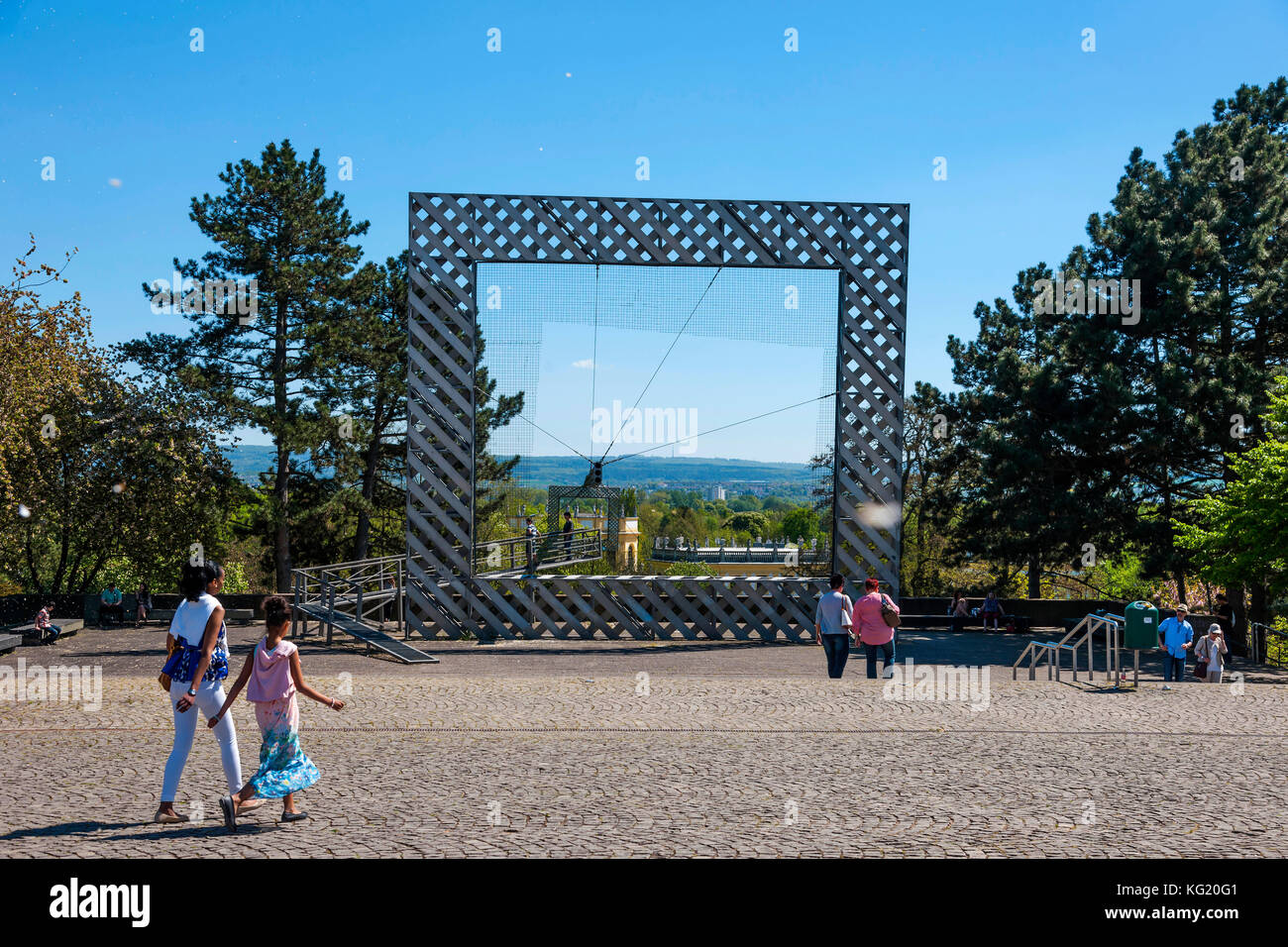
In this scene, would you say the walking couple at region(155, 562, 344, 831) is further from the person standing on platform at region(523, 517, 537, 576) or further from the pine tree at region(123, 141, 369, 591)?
the pine tree at region(123, 141, 369, 591)

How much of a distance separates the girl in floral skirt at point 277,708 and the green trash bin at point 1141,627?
1179 cm

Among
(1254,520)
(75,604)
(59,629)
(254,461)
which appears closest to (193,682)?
(59,629)

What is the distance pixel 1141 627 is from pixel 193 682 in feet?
41.9

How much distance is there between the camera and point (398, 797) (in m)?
7.59

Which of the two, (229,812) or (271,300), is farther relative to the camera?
(271,300)

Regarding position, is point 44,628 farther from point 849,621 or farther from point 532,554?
point 849,621

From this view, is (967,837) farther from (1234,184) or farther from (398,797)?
(1234,184)

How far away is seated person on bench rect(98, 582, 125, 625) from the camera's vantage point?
22.7 m

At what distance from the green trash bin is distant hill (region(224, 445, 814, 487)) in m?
8.32

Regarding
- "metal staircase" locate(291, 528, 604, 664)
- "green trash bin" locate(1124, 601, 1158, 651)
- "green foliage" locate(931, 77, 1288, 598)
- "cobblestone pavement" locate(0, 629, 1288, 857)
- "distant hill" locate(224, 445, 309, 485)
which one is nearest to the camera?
"cobblestone pavement" locate(0, 629, 1288, 857)

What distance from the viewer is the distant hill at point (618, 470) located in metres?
20.4

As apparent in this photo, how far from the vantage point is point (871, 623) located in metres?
13.0

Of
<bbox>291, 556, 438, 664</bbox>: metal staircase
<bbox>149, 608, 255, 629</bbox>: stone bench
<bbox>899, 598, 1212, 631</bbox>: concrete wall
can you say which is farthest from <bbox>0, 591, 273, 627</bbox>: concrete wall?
<bbox>899, 598, 1212, 631</bbox>: concrete wall

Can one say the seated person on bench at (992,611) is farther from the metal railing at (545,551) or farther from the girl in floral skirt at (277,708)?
the girl in floral skirt at (277,708)
